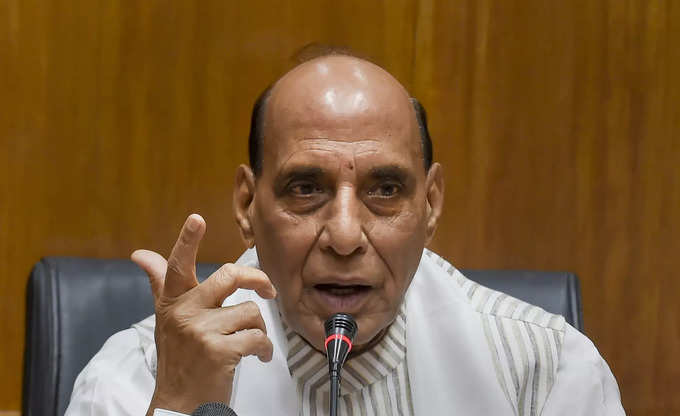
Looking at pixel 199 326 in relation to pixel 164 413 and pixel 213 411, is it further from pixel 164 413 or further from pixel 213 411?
pixel 213 411

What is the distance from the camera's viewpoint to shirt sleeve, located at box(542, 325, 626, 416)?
1448mm

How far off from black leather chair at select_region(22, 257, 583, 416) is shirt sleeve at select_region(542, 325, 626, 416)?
0.90ft

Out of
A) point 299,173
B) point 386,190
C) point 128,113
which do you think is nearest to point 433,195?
point 386,190

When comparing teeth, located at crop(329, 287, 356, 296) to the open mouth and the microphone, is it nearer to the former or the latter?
the open mouth

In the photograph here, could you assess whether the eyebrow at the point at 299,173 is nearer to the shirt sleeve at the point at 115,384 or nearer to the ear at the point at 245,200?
the ear at the point at 245,200

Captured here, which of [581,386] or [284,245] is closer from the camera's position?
[284,245]

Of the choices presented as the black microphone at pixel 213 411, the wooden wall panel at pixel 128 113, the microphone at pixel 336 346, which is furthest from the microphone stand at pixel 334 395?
the wooden wall panel at pixel 128 113

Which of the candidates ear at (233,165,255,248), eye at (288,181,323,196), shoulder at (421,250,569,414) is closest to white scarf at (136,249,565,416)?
shoulder at (421,250,569,414)

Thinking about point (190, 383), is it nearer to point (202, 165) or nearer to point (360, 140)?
point (360, 140)

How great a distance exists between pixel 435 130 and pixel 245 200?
79 centimetres

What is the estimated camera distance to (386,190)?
1361 mm

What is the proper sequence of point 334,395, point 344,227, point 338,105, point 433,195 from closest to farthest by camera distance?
point 334,395
point 344,227
point 338,105
point 433,195

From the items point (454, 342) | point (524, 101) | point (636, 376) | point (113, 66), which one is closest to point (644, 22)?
point (524, 101)

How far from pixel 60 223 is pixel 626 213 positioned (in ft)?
4.33
